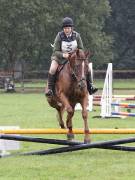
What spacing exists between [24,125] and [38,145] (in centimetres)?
464

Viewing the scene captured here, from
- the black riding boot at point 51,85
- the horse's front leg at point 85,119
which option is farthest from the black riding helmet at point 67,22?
the horse's front leg at point 85,119

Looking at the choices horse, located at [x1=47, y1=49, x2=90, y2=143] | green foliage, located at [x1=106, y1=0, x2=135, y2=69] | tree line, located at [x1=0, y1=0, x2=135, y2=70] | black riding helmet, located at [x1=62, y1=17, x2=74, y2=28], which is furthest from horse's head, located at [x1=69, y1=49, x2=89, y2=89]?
green foliage, located at [x1=106, y1=0, x2=135, y2=69]

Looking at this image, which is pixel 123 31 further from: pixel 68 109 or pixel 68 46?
pixel 68 109

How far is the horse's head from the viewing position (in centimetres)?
1093

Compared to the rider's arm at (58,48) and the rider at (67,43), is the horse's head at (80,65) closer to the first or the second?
the rider at (67,43)

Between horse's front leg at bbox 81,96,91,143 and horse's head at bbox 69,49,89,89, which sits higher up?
horse's head at bbox 69,49,89,89

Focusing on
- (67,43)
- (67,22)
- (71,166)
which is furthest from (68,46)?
(71,166)

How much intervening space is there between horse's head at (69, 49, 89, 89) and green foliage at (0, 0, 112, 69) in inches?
1516

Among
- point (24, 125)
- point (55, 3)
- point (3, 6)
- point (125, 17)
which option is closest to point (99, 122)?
point (24, 125)

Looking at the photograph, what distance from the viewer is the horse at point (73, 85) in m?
11.0

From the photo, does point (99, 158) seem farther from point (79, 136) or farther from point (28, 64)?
point (28, 64)

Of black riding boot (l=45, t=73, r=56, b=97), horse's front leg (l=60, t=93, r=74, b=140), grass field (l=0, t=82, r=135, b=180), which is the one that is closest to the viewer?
grass field (l=0, t=82, r=135, b=180)

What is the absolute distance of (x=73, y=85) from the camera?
1133 centimetres

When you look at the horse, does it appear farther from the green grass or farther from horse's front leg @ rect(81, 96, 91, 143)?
the green grass
